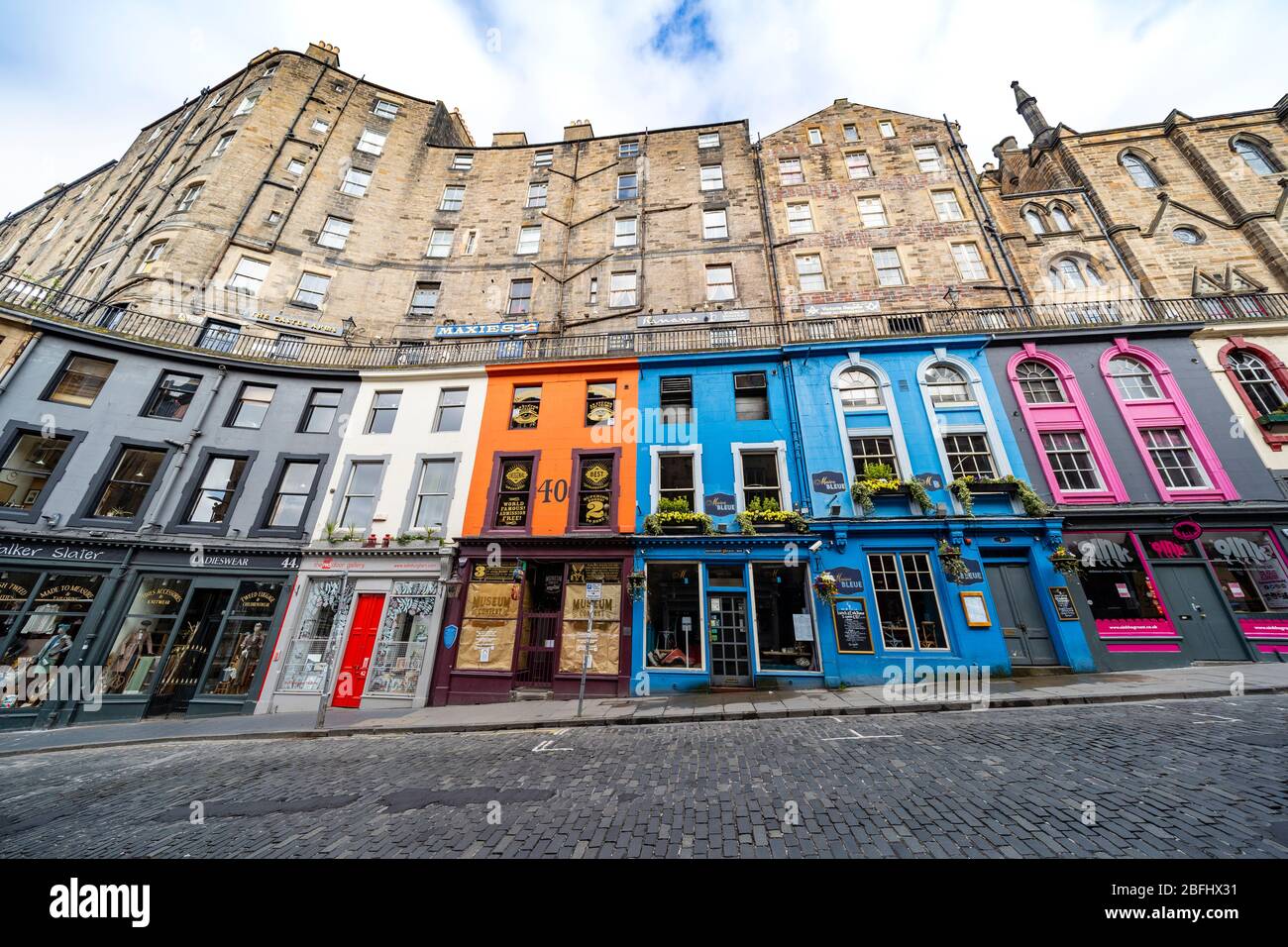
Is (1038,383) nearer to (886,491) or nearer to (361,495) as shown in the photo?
(886,491)

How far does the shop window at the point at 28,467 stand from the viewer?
1266cm

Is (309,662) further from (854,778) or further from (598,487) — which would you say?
(854,778)

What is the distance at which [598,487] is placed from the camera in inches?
575

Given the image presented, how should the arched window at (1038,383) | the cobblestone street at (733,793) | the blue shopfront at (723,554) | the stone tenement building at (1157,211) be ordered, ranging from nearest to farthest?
the cobblestone street at (733,793)
the blue shopfront at (723,554)
the arched window at (1038,383)
the stone tenement building at (1157,211)

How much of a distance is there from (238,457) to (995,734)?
2143 centimetres

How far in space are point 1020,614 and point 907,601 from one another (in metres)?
3.13

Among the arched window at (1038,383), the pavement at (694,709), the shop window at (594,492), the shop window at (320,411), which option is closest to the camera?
the pavement at (694,709)

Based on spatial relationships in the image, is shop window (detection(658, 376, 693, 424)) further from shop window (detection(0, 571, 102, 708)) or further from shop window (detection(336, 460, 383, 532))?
shop window (detection(0, 571, 102, 708))

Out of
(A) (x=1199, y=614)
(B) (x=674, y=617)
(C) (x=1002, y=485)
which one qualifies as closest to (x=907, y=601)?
(C) (x=1002, y=485)

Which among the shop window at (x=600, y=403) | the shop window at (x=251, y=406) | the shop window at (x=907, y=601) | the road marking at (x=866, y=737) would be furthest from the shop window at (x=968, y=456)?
the shop window at (x=251, y=406)

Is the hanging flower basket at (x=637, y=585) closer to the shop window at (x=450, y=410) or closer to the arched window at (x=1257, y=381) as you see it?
the shop window at (x=450, y=410)

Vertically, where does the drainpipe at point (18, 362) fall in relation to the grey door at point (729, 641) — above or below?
above

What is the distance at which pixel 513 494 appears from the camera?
14828mm

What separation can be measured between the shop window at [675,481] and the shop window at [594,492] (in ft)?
5.50
